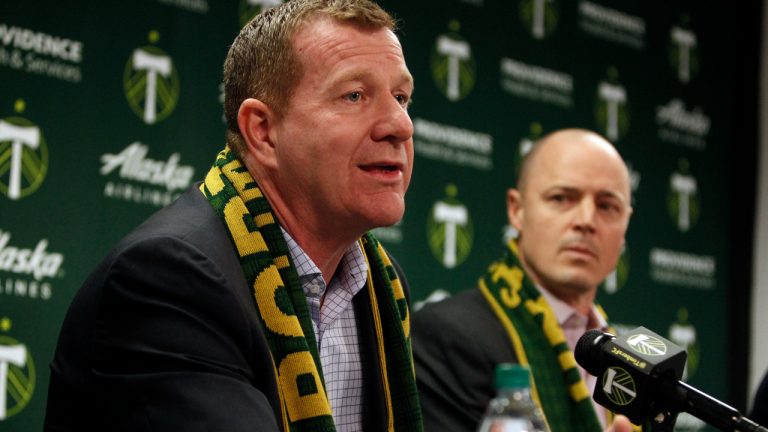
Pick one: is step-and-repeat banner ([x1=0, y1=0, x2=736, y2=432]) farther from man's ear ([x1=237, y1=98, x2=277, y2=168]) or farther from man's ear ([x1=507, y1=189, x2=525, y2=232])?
man's ear ([x1=237, y1=98, x2=277, y2=168])

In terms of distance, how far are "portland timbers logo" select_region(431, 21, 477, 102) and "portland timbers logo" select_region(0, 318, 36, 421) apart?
1.99 meters

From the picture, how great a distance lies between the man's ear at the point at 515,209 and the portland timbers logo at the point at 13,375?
1.55 meters

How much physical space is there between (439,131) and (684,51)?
1.76 metres

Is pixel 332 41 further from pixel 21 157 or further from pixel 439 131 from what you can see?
pixel 439 131

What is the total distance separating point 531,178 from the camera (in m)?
3.54

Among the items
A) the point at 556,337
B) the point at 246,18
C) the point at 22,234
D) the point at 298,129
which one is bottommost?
the point at 556,337

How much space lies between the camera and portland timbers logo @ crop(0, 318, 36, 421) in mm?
3098

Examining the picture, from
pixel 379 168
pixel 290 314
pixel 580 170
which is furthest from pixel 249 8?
pixel 290 314

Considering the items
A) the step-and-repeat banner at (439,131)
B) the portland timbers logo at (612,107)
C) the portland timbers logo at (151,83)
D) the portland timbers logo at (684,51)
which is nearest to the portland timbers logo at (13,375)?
the step-and-repeat banner at (439,131)

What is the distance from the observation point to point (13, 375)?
10.2 feet

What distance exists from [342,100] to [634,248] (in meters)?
3.21

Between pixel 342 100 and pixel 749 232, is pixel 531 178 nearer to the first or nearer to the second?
pixel 342 100

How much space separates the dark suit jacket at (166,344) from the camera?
1662 mm

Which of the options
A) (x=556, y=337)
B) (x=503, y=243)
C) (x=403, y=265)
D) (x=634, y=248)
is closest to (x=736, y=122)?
(x=634, y=248)
